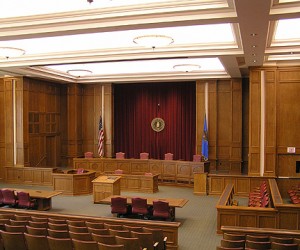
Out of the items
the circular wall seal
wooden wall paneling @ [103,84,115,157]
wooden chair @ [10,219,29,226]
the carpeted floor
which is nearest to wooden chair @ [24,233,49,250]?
wooden chair @ [10,219,29,226]

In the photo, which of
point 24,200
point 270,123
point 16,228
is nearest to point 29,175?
point 24,200

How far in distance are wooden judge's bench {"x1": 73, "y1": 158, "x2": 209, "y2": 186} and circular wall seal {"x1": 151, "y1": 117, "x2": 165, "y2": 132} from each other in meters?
3.42

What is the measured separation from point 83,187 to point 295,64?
9.14 meters

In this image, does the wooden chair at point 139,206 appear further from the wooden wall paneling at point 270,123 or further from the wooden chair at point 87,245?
the wooden wall paneling at point 270,123

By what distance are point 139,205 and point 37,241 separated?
12.2 ft

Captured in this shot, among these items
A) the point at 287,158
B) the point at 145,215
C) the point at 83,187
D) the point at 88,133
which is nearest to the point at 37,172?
the point at 83,187

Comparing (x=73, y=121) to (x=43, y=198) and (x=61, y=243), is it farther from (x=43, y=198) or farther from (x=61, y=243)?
(x=61, y=243)

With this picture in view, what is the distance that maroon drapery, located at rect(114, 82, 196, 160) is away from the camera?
19.0 metres

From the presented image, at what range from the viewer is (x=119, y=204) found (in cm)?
991

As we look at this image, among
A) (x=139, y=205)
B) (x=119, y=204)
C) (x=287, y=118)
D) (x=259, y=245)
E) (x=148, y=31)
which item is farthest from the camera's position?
(x=287, y=118)

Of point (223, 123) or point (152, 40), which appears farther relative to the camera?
point (223, 123)

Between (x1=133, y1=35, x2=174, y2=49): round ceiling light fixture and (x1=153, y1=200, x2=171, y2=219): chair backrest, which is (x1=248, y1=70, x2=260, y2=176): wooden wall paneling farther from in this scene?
(x1=133, y1=35, x2=174, y2=49): round ceiling light fixture

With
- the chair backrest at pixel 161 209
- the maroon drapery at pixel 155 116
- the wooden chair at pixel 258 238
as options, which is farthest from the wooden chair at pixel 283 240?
the maroon drapery at pixel 155 116

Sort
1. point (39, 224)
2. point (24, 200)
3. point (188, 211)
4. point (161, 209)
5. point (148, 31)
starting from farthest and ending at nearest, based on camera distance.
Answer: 1. point (188, 211)
2. point (24, 200)
3. point (161, 209)
4. point (148, 31)
5. point (39, 224)
